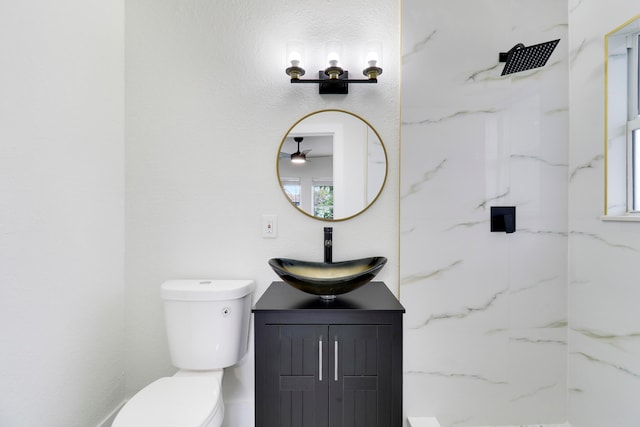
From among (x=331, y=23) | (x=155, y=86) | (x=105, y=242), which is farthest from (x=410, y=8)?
(x=105, y=242)

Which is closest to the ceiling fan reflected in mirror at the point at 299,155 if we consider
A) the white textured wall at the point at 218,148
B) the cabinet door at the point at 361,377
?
the white textured wall at the point at 218,148

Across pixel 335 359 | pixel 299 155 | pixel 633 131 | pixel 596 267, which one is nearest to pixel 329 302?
pixel 335 359

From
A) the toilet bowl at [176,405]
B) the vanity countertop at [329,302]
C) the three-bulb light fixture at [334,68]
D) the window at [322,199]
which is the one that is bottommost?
the toilet bowl at [176,405]

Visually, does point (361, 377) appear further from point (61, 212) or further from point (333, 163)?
point (61, 212)

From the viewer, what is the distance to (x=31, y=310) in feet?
3.88

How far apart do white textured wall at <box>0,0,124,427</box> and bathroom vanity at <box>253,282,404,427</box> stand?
85 centimetres

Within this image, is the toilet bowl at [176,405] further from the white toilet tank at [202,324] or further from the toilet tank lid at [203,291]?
the toilet tank lid at [203,291]

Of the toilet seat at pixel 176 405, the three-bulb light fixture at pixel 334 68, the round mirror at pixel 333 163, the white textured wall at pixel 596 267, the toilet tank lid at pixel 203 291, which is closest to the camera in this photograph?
the toilet seat at pixel 176 405

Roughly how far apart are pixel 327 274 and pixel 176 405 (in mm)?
844

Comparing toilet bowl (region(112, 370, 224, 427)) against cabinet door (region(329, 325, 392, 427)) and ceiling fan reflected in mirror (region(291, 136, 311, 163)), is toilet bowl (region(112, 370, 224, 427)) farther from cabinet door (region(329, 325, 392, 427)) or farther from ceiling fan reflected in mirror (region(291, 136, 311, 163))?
ceiling fan reflected in mirror (region(291, 136, 311, 163))

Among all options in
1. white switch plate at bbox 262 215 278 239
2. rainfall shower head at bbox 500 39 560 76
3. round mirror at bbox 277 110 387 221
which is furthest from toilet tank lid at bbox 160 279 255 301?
rainfall shower head at bbox 500 39 560 76

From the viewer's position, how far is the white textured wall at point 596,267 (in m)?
1.36

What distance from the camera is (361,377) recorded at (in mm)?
1229

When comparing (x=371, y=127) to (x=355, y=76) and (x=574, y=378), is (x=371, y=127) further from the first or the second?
(x=574, y=378)
